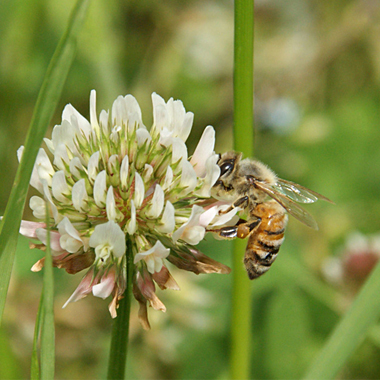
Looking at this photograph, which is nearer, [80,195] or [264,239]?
[80,195]

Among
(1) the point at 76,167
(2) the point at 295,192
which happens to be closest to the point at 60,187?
(1) the point at 76,167

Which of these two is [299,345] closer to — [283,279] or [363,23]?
[283,279]

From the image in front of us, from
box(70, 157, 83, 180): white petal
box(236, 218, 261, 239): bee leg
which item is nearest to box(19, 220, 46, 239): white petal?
box(70, 157, 83, 180): white petal

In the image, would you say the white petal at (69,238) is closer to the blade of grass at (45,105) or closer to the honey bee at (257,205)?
the blade of grass at (45,105)

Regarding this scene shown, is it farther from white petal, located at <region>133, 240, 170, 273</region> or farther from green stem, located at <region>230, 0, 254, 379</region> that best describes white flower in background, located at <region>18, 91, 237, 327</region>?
green stem, located at <region>230, 0, 254, 379</region>

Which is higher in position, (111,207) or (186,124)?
(186,124)

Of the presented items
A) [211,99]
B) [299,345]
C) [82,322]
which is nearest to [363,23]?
[211,99]

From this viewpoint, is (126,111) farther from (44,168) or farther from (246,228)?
(246,228)
